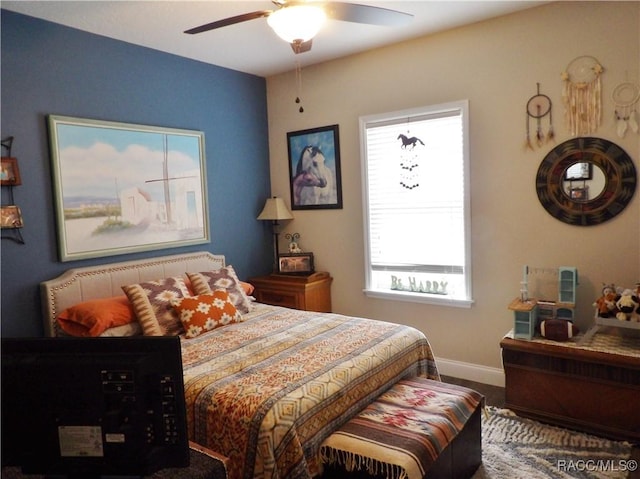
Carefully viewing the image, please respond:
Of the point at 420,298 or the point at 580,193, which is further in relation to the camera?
the point at 420,298

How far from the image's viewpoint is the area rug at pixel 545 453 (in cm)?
233

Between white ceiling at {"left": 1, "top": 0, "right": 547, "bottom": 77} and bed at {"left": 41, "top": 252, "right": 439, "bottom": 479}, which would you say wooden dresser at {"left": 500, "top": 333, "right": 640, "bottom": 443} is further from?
white ceiling at {"left": 1, "top": 0, "right": 547, "bottom": 77}

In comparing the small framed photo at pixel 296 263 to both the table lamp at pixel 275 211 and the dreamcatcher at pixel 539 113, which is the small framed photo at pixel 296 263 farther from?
the dreamcatcher at pixel 539 113

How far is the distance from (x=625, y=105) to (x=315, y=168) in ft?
7.96

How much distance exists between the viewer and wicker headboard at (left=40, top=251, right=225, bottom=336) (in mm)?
2828

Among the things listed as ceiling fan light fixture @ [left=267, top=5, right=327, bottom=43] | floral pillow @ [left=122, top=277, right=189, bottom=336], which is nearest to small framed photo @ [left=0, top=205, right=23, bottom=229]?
floral pillow @ [left=122, top=277, right=189, bottom=336]

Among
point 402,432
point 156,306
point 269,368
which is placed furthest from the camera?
point 156,306

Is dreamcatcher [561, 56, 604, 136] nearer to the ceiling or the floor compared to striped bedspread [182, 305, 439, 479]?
nearer to the ceiling

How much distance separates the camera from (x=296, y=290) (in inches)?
156

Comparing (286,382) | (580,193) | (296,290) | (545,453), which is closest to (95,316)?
(286,382)

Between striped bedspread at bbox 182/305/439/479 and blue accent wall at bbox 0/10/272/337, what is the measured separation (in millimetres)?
1121

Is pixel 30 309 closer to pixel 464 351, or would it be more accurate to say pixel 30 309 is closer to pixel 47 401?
pixel 47 401

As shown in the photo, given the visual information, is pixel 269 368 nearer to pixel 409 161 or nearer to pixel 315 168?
pixel 409 161

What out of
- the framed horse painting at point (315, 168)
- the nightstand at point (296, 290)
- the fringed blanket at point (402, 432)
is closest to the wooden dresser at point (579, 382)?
the fringed blanket at point (402, 432)
